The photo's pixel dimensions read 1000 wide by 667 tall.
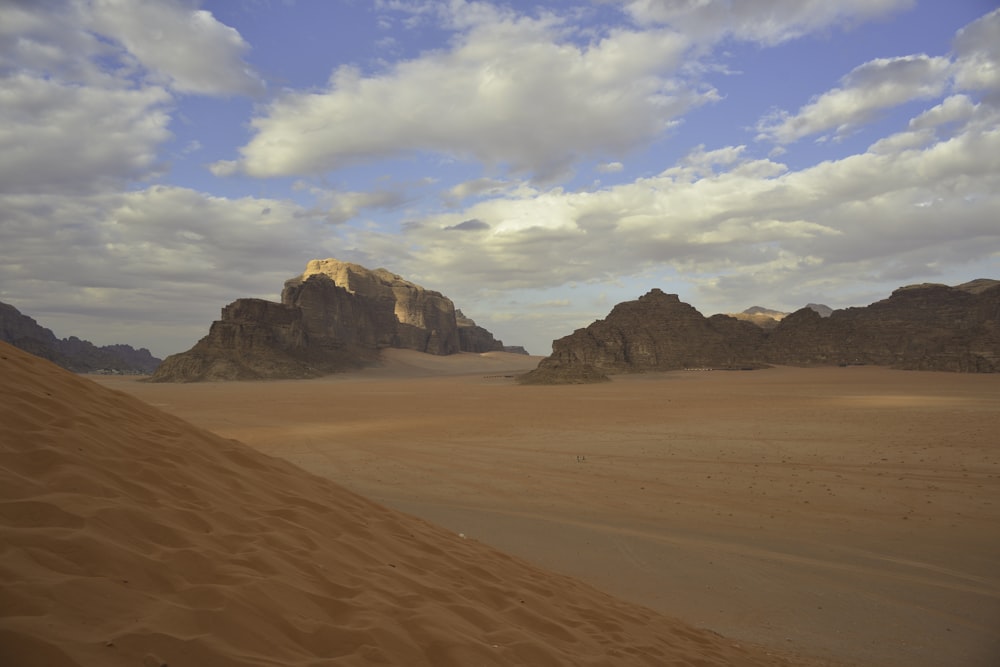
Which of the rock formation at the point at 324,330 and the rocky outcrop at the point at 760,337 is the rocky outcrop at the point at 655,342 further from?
the rock formation at the point at 324,330

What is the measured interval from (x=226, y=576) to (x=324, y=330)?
3899 inches

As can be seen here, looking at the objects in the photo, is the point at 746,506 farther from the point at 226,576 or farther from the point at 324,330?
the point at 324,330

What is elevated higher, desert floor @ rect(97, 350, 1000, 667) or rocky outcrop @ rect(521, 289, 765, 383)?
rocky outcrop @ rect(521, 289, 765, 383)

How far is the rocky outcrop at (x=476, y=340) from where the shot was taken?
139500 mm

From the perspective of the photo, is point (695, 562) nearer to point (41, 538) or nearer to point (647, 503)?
point (647, 503)

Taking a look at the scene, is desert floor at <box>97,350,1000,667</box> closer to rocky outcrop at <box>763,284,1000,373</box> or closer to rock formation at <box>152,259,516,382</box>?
rocky outcrop at <box>763,284,1000,373</box>

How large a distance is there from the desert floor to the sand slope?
4.07 feet

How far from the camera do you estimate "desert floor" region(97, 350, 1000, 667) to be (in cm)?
539

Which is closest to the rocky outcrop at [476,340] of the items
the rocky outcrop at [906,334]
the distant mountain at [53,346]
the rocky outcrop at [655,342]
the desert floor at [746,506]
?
the distant mountain at [53,346]

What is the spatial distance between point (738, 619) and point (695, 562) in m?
1.39

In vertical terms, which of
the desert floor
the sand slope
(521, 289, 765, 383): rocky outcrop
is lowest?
the desert floor

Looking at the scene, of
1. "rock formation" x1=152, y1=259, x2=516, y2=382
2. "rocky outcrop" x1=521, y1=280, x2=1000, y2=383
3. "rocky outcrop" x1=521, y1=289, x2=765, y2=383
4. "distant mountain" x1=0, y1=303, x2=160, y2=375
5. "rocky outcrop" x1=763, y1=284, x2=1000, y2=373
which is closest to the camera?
"rocky outcrop" x1=763, y1=284, x2=1000, y2=373

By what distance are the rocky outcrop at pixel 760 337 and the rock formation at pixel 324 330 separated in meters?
34.0

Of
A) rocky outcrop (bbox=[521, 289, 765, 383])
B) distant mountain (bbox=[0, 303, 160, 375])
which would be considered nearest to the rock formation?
distant mountain (bbox=[0, 303, 160, 375])
